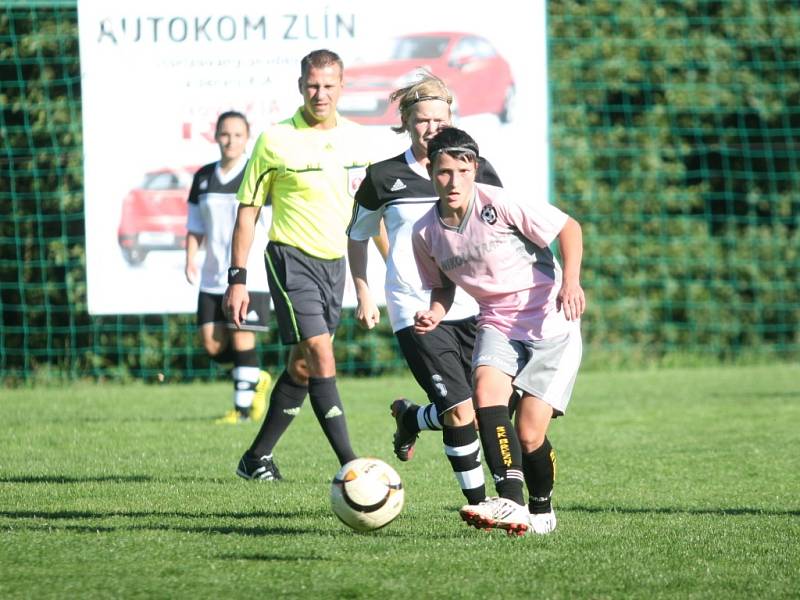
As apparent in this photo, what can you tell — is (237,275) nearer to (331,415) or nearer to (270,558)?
(331,415)

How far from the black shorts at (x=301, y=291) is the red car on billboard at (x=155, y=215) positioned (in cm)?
608

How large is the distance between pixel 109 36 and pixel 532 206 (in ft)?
28.1

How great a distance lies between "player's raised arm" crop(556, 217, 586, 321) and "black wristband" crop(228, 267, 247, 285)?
1856 mm

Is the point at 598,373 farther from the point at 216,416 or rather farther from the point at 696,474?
the point at 696,474

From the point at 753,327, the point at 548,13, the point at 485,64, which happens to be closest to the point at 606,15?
the point at 548,13

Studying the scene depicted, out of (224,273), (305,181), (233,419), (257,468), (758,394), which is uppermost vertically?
(305,181)

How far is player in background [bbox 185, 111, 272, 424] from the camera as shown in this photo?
1012 centimetres

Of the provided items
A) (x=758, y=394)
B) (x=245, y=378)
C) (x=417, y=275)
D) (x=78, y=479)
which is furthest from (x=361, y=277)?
(x=758, y=394)

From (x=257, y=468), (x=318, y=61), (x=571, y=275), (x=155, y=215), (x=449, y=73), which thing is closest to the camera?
(x=571, y=275)

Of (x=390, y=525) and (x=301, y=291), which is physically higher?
(x=301, y=291)

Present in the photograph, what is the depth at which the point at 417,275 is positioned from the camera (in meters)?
6.02

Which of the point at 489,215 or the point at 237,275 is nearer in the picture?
the point at 489,215

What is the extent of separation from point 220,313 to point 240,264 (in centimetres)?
367

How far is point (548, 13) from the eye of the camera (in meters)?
15.0
